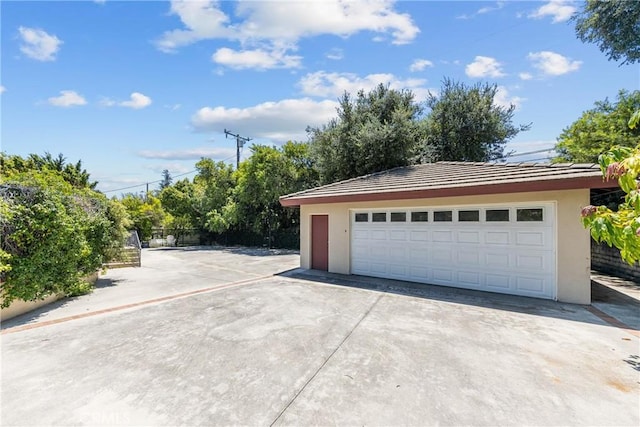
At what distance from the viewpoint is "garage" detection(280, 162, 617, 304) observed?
19.9 feet

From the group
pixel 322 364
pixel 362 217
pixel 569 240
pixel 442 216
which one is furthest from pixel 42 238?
pixel 569 240

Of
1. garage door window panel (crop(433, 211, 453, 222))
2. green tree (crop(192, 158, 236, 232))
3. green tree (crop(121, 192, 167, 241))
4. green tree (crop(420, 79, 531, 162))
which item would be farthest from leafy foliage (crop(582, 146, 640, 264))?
green tree (crop(121, 192, 167, 241))

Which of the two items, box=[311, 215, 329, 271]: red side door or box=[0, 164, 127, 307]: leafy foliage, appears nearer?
box=[0, 164, 127, 307]: leafy foliage

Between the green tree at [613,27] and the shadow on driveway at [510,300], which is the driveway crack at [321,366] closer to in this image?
the shadow on driveway at [510,300]

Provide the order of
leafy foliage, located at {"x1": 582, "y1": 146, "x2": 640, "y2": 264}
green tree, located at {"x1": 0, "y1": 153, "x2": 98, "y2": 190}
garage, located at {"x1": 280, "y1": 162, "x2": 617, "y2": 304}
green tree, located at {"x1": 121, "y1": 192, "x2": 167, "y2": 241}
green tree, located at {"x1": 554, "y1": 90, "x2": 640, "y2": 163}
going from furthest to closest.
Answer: green tree, located at {"x1": 121, "y1": 192, "x2": 167, "y2": 241}
green tree, located at {"x1": 0, "y1": 153, "x2": 98, "y2": 190}
green tree, located at {"x1": 554, "y1": 90, "x2": 640, "y2": 163}
garage, located at {"x1": 280, "y1": 162, "x2": 617, "y2": 304}
leafy foliage, located at {"x1": 582, "y1": 146, "x2": 640, "y2": 264}

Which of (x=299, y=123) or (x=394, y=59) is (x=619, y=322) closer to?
(x=394, y=59)

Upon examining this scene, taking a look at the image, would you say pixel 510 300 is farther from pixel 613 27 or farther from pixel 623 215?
pixel 613 27

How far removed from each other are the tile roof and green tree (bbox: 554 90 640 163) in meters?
8.02

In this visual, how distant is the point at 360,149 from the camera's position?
14.8 m

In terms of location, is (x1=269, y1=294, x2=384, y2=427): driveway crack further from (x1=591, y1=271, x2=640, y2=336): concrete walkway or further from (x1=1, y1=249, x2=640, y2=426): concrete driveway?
(x1=591, y1=271, x2=640, y2=336): concrete walkway

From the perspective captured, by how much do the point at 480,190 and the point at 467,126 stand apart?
10892mm

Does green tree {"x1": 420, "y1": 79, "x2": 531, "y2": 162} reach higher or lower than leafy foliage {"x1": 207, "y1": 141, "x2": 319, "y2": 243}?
higher

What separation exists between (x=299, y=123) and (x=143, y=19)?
38.3 feet

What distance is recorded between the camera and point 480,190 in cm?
663
